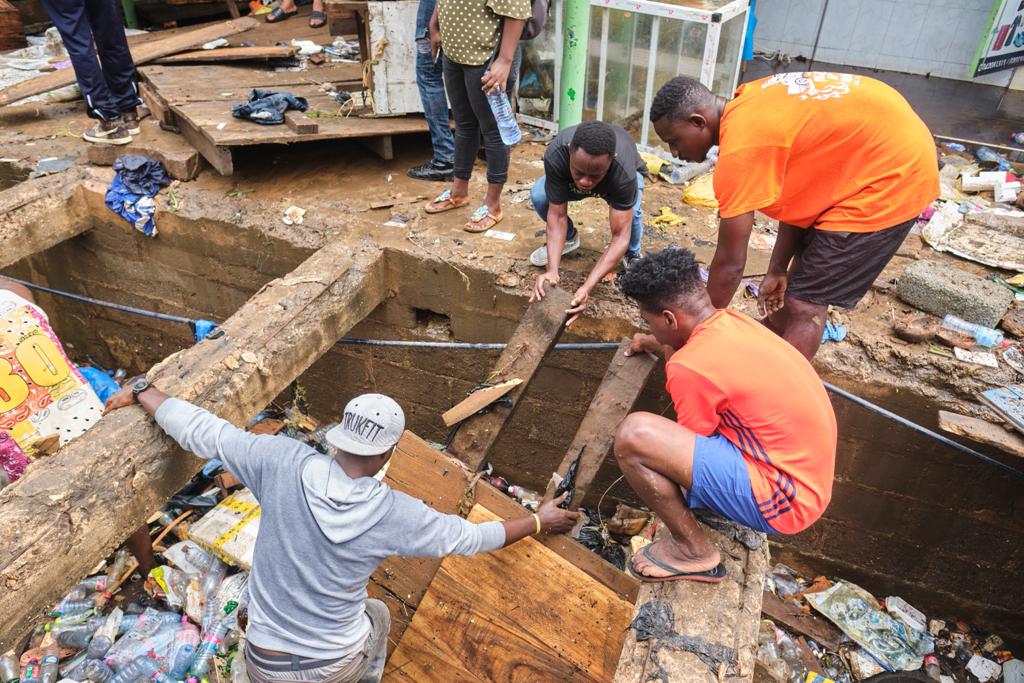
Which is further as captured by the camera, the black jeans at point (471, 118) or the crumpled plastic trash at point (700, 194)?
the crumpled plastic trash at point (700, 194)

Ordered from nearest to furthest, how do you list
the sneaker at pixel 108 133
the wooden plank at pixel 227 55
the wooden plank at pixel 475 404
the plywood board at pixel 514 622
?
the plywood board at pixel 514 622
the wooden plank at pixel 475 404
the sneaker at pixel 108 133
the wooden plank at pixel 227 55

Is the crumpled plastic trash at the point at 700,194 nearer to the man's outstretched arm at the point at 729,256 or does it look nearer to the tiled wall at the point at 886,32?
the man's outstretched arm at the point at 729,256

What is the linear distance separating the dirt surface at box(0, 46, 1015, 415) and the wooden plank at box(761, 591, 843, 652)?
1.52m

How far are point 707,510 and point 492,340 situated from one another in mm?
2037

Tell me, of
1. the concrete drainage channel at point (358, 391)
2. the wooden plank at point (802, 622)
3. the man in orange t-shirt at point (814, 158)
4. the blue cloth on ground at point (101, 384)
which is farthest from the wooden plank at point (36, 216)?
the wooden plank at point (802, 622)

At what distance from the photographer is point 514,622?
2.70 m

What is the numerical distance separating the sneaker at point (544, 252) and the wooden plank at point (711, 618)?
1.91 meters

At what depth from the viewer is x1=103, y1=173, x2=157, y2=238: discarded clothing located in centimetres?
515

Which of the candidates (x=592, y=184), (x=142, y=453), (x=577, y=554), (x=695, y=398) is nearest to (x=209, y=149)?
(x=142, y=453)

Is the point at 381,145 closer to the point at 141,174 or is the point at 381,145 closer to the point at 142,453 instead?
the point at 141,174

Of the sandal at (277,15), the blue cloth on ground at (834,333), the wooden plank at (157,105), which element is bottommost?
the blue cloth on ground at (834,333)

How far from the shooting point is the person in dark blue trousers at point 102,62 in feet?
16.6

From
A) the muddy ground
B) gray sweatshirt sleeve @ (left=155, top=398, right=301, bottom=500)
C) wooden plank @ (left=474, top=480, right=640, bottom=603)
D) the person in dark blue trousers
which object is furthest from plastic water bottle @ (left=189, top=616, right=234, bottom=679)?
the person in dark blue trousers

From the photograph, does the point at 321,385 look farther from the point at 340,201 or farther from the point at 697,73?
the point at 697,73
